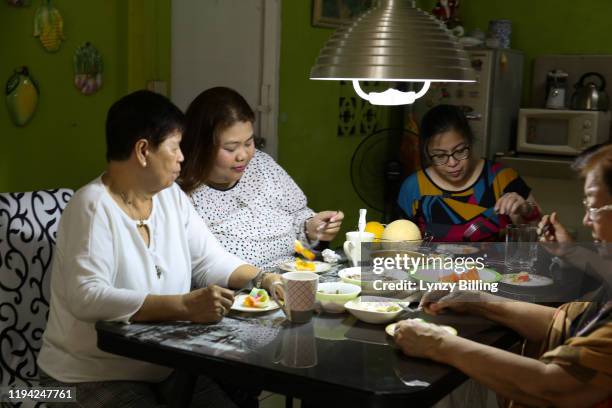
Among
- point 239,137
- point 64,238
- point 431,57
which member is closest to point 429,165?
point 239,137

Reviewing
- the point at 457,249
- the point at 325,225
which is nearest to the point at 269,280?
the point at 325,225

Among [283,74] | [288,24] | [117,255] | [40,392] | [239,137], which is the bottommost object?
[40,392]

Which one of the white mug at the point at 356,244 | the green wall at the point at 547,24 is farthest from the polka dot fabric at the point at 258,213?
the green wall at the point at 547,24

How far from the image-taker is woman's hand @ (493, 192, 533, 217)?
2.90 m

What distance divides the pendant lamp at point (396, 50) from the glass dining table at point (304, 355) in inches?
24.0

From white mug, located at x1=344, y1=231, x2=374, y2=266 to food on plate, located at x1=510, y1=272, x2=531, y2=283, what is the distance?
0.45m

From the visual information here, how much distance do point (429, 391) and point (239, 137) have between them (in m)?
1.41

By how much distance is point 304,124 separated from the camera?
174 inches

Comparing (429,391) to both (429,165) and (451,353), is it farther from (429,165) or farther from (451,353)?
(429,165)

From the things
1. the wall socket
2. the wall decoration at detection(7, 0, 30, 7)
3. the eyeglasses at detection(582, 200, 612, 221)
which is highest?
the wall decoration at detection(7, 0, 30, 7)

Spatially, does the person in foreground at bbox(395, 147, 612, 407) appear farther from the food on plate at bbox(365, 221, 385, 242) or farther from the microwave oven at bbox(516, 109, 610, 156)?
the microwave oven at bbox(516, 109, 610, 156)

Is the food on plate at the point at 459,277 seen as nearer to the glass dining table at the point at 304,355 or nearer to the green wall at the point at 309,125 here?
the glass dining table at the point at 304,355

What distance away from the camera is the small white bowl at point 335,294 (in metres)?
1.90

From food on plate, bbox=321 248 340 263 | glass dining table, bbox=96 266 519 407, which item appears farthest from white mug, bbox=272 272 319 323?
food on plate, bbox=321 248 340 263
